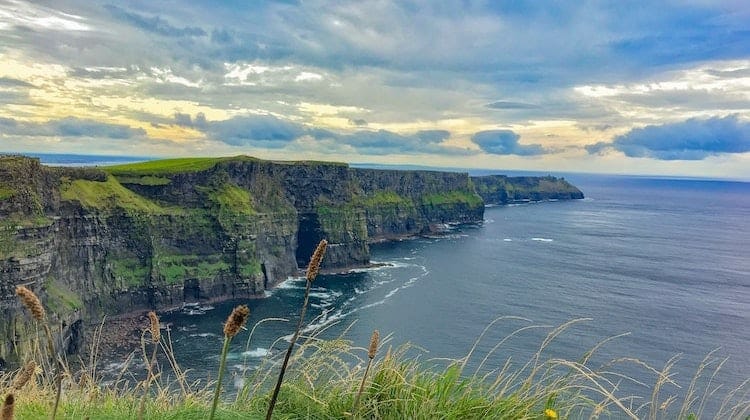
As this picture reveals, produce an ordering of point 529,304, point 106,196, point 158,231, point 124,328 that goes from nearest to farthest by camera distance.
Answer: point 124,328
point 529,304
point 106,196
point 158,231

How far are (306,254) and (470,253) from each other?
109 feet

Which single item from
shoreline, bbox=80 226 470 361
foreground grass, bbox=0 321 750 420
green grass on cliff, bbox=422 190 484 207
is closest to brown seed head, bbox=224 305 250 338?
foreground grass, bbox=0 321 750 420

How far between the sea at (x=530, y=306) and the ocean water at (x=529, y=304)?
0.22 m

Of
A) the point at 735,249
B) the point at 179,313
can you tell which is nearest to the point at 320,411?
the point at 179,313

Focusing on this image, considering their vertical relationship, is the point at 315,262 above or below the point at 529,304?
above

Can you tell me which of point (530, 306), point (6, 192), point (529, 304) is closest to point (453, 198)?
point (529, 304)

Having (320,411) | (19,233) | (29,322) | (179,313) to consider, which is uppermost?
(320,411)

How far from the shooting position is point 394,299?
254ft

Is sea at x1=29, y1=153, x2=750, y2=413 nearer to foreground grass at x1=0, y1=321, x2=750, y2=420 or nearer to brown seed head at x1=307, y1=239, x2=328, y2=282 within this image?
foreground grass at x1=0, y1=321, x2=750, y2=420

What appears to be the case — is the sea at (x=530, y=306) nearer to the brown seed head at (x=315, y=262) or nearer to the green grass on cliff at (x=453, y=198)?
the brown seed head at (x=315, y=262)

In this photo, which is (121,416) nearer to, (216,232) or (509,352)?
(509,352)

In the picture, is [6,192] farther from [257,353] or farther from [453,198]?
[453,198]

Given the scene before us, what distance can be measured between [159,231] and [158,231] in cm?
20

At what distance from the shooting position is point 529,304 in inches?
2889
